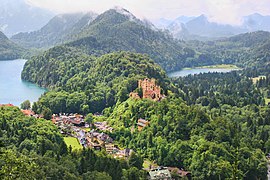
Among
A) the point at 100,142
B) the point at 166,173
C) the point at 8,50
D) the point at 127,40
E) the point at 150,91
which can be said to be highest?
the point at 127,40

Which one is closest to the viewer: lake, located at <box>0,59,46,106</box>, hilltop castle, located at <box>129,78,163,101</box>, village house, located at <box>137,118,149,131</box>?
village house, located at <box>137,118,149,131</box>

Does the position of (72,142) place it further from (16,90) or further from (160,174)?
(16,90)

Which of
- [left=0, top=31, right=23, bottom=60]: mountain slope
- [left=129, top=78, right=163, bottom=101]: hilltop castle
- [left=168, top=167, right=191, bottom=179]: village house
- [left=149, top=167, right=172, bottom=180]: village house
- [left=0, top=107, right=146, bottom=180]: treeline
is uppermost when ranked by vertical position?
[left=0, top=31, right=23, bottom=60]: mountain slope

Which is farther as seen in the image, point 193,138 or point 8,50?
point 8,50

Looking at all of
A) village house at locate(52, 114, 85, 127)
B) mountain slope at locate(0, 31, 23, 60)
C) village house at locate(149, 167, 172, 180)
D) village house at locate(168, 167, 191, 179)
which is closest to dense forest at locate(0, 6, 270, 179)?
village house at locate(168, 167, 191, 179)

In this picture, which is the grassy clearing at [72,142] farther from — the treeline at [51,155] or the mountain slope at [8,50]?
the mountain slope at [8,50]

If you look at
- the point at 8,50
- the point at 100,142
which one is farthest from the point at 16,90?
the point at 8,50

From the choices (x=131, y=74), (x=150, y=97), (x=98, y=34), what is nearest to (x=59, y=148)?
(x=150, y=97)

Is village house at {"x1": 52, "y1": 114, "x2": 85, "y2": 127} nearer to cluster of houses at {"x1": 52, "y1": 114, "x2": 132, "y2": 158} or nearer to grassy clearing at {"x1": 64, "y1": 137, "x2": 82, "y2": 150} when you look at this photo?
cluster of houses at {"x1": 52, "y1": 114, "x2": 132, "y2": 158}
